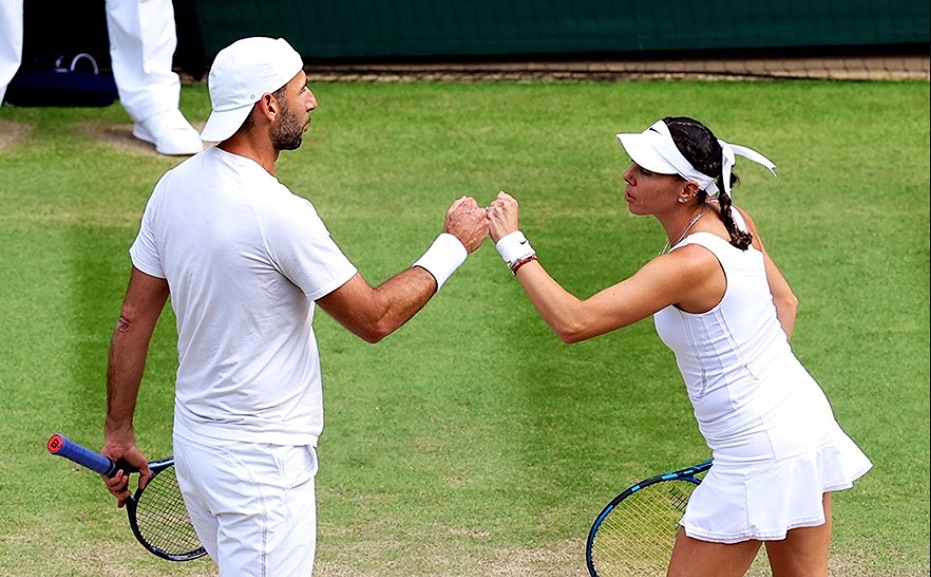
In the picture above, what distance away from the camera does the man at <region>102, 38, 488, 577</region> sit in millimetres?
3686

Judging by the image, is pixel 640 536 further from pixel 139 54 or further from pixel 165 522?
pixel 139 54

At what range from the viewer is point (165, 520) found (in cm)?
461

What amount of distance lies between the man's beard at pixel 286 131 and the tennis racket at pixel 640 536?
1.77 metres

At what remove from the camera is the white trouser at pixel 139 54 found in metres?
8.12

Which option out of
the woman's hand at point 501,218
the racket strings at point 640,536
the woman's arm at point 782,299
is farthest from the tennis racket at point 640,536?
the woman's hand at point 501,218

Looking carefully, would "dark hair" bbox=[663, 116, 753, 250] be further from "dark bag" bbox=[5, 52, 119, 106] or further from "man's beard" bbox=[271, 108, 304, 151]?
"dark bag" bbox=[5, 52, 119, 106]

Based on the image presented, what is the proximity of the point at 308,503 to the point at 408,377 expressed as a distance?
2.95m

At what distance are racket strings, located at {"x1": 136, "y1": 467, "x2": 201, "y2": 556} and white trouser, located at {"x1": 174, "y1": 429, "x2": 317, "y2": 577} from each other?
0.76 m

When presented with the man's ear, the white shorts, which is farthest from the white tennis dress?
the man's ear

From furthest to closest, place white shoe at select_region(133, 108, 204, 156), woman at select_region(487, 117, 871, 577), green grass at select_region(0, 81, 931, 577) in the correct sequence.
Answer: white shoe at select_region(133, 108, 204, 156)
green grass at select_region(0, 81, 931, 577)
woman at select_region(487, 117, 871, 577)

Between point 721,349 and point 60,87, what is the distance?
629cm

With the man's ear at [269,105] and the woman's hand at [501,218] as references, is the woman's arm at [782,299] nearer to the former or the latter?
the woman's hand at [501,218]

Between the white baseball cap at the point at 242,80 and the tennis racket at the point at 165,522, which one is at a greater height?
the white baseball cap at the point at 242,80

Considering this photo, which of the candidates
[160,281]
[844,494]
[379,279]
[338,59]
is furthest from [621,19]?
[160,281]
